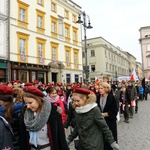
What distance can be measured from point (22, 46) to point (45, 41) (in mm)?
4148

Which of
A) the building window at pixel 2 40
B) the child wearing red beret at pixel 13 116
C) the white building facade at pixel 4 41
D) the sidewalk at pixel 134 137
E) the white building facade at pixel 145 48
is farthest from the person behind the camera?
the white building facade at pixel 145 48

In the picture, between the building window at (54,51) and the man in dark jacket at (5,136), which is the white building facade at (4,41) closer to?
the building window at (54,51)

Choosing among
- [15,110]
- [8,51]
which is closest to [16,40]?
[8,51]

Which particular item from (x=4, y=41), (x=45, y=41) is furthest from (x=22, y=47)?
(x=45, y=41)

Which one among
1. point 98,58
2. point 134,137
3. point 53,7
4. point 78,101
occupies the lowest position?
point 134,137

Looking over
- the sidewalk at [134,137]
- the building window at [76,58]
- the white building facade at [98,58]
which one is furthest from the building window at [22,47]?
the white building facade at [98,58]

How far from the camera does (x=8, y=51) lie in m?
20.2

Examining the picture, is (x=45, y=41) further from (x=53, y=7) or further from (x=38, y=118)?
(x=38, y=118)

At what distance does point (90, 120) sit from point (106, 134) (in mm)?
346

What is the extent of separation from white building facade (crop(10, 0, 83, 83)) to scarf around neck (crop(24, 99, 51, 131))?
18558mm

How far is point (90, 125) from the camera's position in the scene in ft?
10.6

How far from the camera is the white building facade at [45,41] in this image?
21.5 metres

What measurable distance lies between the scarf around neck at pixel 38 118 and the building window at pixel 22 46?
19.5m

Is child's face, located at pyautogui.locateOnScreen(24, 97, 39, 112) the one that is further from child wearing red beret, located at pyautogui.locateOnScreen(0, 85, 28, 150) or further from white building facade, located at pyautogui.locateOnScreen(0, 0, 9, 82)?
white building facade, located at pyautogui.locateOnScreen(0, 0, 9, 82)
